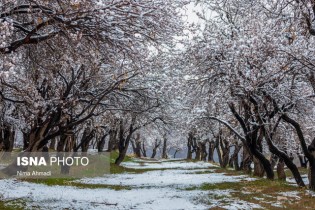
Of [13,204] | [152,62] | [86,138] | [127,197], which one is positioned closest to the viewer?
[13,204]

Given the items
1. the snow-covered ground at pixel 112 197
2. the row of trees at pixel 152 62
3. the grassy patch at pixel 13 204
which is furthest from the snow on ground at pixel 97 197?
the row of trees at pixel 152 62

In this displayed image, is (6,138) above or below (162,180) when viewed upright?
above

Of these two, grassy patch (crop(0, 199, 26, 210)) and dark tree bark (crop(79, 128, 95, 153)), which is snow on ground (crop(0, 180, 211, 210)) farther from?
dark tree bark (crop(79, 128, 95, 153))

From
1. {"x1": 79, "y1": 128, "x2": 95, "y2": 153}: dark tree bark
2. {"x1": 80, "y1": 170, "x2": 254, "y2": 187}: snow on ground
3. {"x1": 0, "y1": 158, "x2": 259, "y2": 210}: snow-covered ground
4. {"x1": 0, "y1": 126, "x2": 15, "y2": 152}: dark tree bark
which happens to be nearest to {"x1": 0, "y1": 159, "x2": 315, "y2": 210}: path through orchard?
{"x1": 0, "y1": 158, "x2": 259, "y2": 210}: snow-covered ground

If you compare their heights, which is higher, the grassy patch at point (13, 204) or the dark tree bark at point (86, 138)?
the dark tree bark at point (86, 138)

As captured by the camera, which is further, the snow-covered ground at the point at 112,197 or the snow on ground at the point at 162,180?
the snow on ground at the point at 162,180

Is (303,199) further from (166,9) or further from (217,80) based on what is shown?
(166,9)

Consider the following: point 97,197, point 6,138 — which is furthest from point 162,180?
point 6,138

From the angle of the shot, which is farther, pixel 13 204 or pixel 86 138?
pixel 86 138

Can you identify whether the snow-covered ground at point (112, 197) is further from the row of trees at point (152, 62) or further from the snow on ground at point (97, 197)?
the row of trees at point (152, 62)

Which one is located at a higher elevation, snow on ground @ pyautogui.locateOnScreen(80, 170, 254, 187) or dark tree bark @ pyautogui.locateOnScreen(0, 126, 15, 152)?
dark tree bark @ pyautogui.locateOnScreen(0, 126, 15, 152)

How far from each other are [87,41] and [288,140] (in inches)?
884

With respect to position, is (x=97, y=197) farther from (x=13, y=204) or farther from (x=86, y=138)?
(x=86, y=138)

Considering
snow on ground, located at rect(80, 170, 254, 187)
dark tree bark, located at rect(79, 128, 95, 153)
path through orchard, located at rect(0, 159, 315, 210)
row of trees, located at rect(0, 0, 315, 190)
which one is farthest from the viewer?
dark tree bark, located at rect(79, 128, 95, 153)
